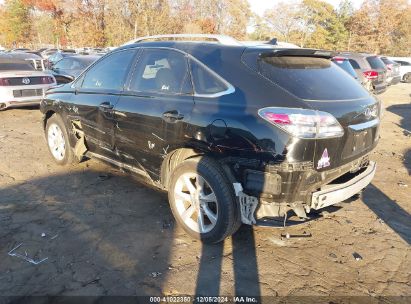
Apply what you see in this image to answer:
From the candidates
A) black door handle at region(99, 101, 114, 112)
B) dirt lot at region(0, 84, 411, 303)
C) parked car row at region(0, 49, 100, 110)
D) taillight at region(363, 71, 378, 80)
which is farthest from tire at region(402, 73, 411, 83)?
black door handle at region(99, 101, 114, 112)

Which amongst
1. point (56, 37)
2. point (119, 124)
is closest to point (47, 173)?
point (119, 124)

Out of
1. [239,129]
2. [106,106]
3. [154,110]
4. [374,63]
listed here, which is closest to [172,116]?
[154,110]

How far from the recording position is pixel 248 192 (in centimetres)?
295

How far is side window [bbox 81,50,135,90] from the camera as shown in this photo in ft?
14.0

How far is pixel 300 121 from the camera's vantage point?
275 centimetres

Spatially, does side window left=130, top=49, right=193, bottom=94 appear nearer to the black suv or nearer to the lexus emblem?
the black suv

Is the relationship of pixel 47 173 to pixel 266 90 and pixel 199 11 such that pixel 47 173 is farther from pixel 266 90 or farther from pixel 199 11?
pixel 199 11

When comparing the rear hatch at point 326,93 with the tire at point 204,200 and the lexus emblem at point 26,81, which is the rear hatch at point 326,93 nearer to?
the tire at point 204,200

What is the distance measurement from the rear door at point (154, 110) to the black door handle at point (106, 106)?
12cm

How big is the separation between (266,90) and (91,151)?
9.42ft

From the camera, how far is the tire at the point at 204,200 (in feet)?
10.2

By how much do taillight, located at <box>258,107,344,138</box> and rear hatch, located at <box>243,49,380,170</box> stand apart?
65 millimetres

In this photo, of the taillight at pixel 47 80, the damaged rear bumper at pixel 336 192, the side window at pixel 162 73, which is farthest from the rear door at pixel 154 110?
the taillight at pixel 47 80

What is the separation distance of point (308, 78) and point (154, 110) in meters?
1.52
